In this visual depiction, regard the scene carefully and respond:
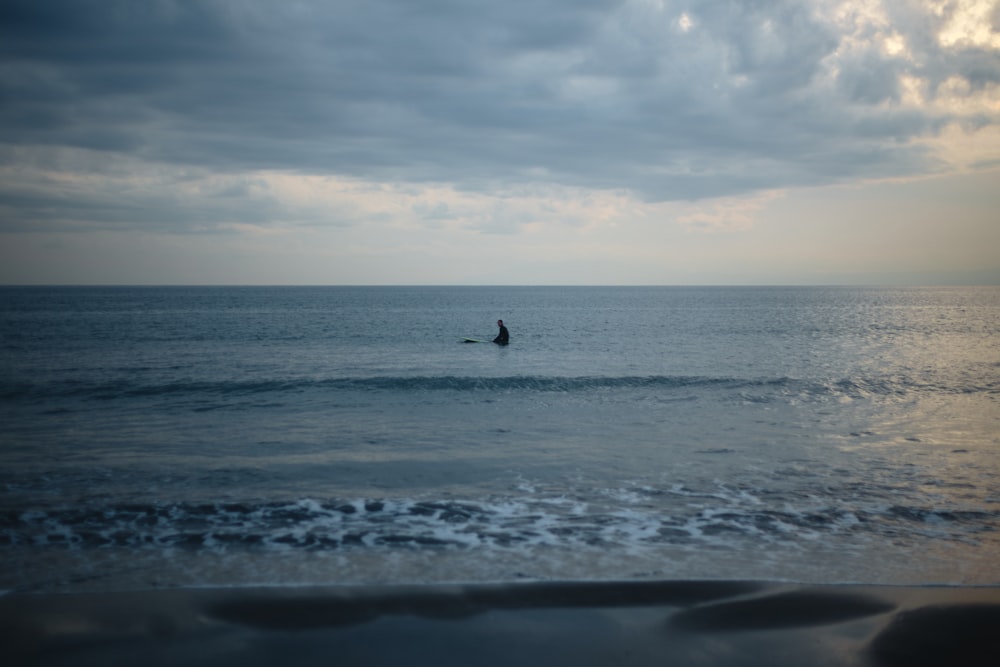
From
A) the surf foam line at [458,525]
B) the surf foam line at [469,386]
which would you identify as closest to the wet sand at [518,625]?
the surf foam line at [458,525]

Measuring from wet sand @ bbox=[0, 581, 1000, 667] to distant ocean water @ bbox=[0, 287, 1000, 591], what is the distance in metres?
0.47

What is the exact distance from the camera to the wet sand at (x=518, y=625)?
6242mm

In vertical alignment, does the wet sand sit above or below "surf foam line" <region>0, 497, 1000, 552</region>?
above

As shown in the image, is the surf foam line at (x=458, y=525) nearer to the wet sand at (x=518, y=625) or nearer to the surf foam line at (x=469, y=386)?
the wet sand at (x=518, y=625)

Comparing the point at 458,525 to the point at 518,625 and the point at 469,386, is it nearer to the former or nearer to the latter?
the point at 518,625

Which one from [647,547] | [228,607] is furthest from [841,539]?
[228,607]

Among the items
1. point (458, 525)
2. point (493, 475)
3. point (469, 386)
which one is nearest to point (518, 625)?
point (458, 525)

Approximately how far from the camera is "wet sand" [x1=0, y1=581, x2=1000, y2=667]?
624cm

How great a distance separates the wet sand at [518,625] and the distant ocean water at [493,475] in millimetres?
Result: 472

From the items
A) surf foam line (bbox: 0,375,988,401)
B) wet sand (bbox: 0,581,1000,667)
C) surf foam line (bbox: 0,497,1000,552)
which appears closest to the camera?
wet sand (bbox: 0,581,1000,667)

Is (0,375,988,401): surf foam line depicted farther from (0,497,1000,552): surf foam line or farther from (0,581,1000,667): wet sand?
(0,581,1000,667): wet sand

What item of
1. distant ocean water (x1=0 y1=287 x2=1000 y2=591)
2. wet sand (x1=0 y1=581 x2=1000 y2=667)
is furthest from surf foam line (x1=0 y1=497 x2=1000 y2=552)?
wet sand (x1=0 y1=581 x2=1000 y2=667)

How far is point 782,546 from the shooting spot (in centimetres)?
923

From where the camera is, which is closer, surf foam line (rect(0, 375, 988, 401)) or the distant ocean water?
the distant ocean water
